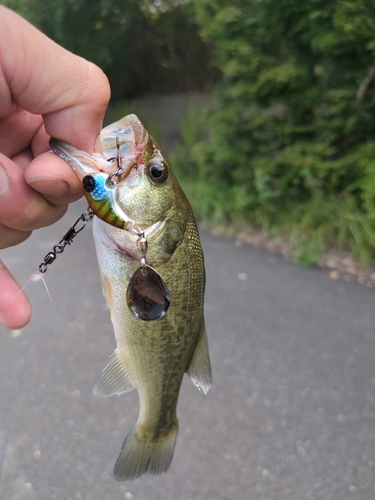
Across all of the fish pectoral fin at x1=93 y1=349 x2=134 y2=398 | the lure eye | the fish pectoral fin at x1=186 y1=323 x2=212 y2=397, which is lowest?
the fish pectoral fin at x1=93 y1=349 x2=134 y2=398

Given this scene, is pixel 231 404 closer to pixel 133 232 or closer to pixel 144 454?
pixel 144 454

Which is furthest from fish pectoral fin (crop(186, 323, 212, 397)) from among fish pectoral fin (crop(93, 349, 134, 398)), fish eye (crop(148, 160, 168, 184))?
fish eye (crop(148, 160, 168, 184))

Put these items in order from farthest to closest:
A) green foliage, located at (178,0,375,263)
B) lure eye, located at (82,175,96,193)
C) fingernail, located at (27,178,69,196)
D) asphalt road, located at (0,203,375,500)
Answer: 1. green foliage, located at (178,0,375,263)
2. asphalt road, located at (0,203,375,500)
3. fingernail, located at (27,178,69,196)
4. lure eye, located at (82,175,96,193)

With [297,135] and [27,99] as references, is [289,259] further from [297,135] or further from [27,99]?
[27,99]

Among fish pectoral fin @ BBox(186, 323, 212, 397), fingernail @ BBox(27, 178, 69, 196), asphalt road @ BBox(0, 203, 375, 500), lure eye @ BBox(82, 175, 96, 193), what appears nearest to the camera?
lure eye @ BBox(82, 175, 96, 193)

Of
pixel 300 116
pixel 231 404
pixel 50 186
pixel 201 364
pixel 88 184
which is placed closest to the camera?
pixel 88 184

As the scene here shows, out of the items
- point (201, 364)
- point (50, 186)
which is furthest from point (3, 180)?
point (201, 364)

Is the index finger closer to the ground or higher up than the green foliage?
higher up

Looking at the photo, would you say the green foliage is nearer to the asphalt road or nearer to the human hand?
the asphalt road
